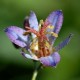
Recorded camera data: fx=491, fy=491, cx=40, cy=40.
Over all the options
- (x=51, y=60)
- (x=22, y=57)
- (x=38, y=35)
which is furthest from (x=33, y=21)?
(x=22, y=57)

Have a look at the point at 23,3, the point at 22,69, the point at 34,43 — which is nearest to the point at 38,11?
the point at 23,3

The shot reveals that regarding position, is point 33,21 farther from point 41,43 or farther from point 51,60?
point 51,60

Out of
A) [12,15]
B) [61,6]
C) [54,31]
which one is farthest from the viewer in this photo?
[61,6]

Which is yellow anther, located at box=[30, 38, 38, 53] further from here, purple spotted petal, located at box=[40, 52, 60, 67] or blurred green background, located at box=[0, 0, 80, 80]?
blurred green background, located at box=[0, 0, 80, 80]

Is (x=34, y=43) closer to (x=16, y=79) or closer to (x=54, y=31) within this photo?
(x=54, y=31)

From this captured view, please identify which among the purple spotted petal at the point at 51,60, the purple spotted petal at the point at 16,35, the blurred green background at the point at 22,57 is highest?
the blurred green background at the point at 22,57

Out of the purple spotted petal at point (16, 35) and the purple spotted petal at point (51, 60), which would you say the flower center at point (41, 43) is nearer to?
the purple spotted petal at point (16, 35)

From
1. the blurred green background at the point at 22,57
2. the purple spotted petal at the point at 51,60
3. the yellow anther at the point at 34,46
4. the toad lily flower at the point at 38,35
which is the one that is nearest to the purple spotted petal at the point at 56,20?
the toad lily flower at the point at 38,35
